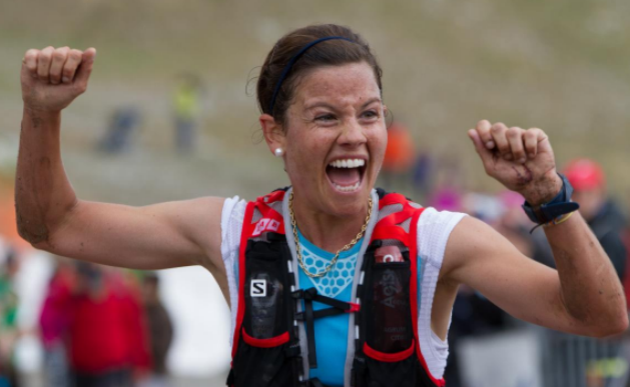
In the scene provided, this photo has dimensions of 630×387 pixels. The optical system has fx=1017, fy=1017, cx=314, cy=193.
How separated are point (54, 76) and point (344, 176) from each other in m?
0.94

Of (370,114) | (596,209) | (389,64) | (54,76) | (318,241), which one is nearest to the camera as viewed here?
(54,76)

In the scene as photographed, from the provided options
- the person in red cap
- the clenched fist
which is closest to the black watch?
the clenched fist

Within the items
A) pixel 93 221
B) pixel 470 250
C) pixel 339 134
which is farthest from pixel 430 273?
pixel 93 221

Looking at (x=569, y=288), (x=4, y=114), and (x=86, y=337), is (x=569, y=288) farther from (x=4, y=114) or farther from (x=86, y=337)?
(x=4, y=114)

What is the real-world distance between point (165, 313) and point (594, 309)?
8337 millimetres

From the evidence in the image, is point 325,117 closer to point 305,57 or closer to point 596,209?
point 305,57

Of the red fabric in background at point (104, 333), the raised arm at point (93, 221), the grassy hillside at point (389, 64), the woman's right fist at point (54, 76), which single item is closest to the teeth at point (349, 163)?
the raised arm at point (93, 221)

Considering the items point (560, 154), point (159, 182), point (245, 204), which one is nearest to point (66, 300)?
point (245, 204)

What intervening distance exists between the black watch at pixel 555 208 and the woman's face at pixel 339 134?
1.86ft

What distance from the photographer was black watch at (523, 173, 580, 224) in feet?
9.20

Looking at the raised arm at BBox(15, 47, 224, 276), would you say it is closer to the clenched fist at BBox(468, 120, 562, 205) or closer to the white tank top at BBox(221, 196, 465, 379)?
the white tank top at BBox(221, 196, 465, 379)

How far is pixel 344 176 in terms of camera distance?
321 centimetres

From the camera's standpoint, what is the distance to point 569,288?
2832mm

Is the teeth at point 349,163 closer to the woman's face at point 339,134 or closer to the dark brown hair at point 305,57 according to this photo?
the woman's face at point 339,134
